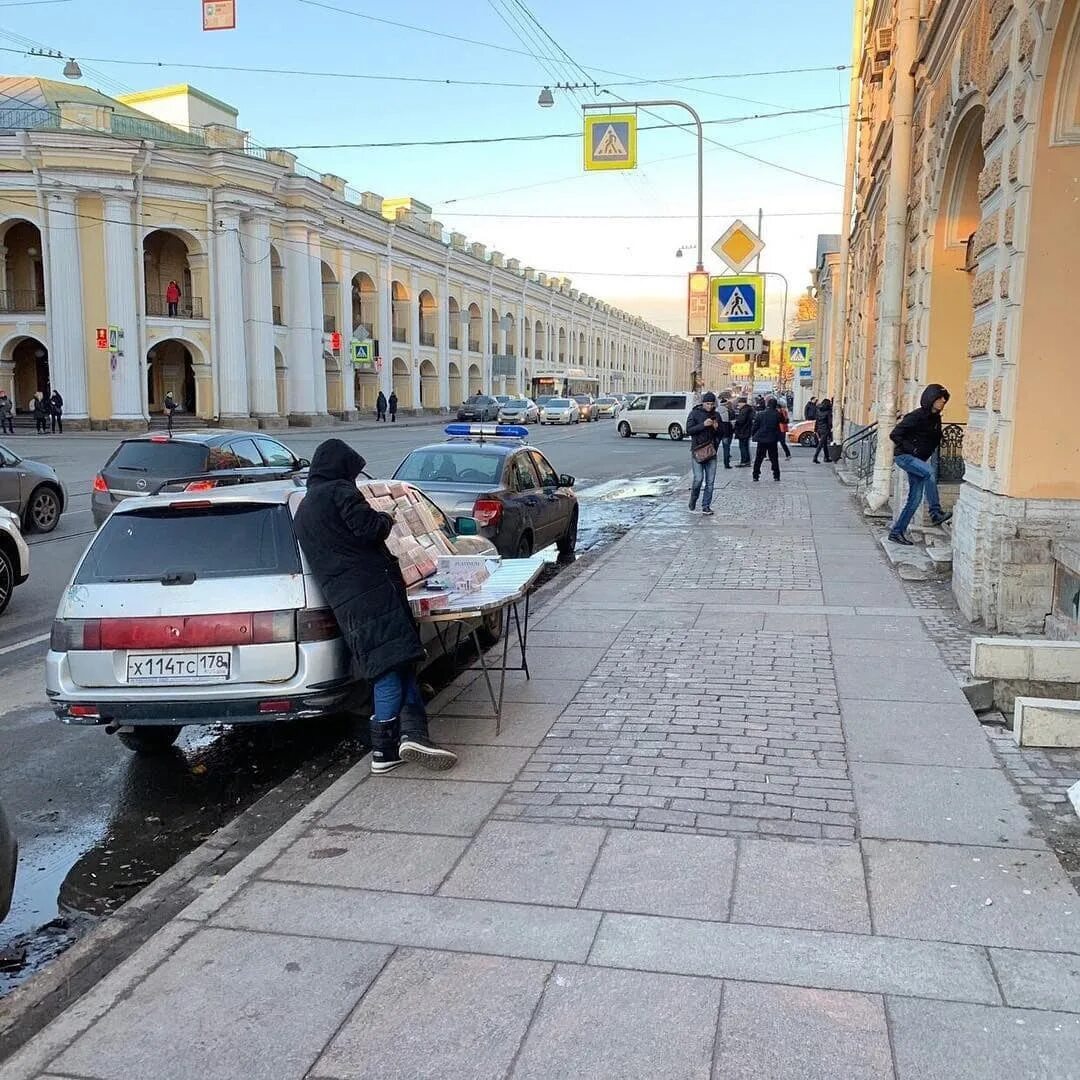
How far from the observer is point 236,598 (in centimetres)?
511

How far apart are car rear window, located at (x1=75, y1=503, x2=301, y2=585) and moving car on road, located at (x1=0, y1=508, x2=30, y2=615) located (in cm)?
458

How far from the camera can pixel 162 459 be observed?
42.0 feet

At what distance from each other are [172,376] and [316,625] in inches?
1787

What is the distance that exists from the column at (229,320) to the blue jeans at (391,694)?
40.4 metres

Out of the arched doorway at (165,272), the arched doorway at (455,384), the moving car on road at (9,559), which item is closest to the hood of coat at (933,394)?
the moving car on road at (9,559)

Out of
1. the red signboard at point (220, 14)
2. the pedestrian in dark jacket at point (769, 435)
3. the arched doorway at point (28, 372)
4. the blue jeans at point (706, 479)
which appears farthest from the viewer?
the arched doorway at point (28, 372)

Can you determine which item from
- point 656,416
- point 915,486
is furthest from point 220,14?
point 656,416

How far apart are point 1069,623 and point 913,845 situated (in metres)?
3.39

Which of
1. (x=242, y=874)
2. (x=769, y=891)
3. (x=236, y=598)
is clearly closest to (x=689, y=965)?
(x=769, y=891)

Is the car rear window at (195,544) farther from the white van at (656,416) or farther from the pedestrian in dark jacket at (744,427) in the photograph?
the white van at (656,416)

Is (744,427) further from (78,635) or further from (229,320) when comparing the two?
(229,320)

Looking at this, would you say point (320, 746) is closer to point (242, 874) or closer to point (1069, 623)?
point (242, 874)

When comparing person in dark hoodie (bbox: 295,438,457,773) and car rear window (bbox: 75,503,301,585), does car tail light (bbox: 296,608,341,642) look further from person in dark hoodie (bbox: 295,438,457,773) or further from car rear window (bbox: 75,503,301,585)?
car rear window (bbox: 75,503,301,585)

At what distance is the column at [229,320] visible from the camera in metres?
42.2
